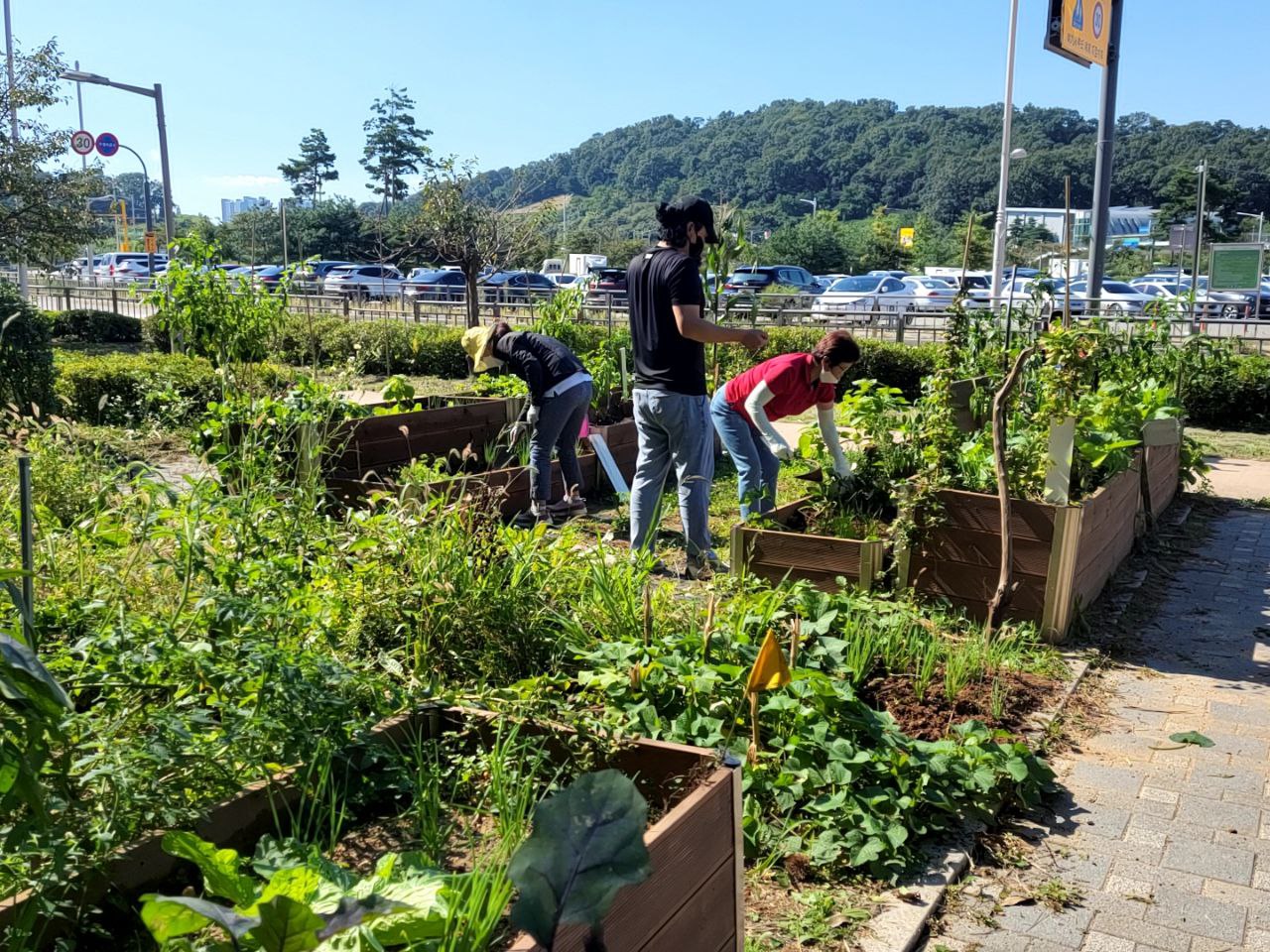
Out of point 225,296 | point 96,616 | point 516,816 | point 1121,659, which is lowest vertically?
point 1121,659

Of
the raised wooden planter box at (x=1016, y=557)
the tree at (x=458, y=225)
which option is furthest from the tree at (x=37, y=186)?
the raised wooden planter box at (x=1016, y=557)

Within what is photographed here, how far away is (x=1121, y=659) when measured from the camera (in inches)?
183

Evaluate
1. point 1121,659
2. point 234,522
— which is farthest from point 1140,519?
point 234,522

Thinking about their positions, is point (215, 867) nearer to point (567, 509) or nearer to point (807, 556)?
point (807, 556)

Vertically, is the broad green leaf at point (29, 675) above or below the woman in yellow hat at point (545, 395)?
above

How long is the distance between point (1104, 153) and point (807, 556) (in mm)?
10544

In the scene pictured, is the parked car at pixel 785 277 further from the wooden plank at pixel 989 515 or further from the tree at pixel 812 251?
the wooden plank at pixel 989 515

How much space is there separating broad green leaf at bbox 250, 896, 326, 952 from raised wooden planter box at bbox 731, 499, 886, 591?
3.50 m

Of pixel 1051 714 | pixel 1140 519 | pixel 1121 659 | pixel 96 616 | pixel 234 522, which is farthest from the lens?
pixel 1140 519

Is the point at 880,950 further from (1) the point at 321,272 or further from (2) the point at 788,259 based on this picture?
(2) the point at 788,259

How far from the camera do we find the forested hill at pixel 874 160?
8494 centimetres

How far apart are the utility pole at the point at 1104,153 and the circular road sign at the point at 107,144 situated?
24.2 m

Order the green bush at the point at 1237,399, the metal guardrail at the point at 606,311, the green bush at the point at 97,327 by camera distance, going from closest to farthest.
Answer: the green bush at the point at 1237,399 < the metal guardrail at the point at 606,311 < the green bush at the point at 97,327

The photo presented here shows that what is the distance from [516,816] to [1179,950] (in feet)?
5.46
